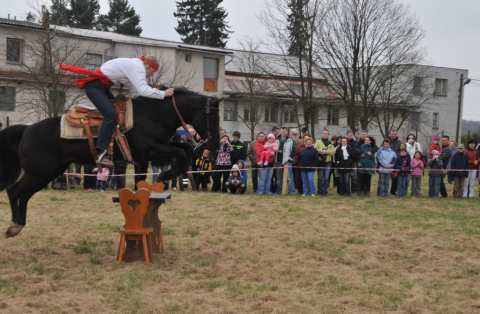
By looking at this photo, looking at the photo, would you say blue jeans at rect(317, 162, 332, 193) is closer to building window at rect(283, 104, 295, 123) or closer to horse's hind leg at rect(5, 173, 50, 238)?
horse's hind leg at rect(5, 173, 50, 238)

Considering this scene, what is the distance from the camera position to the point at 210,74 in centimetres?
3884

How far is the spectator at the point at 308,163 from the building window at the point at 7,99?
70.4 ft

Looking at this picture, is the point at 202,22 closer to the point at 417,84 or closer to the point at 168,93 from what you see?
the point at 417,84

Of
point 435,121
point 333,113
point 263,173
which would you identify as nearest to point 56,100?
point 263,173

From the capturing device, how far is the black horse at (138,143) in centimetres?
668

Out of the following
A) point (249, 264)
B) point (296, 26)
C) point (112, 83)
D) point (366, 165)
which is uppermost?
point (296, 26)

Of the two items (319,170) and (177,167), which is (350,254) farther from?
(319,170)

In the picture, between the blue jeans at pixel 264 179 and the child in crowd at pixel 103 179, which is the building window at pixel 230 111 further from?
the child in crowd at pixel 103 179

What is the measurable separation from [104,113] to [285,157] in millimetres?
9659

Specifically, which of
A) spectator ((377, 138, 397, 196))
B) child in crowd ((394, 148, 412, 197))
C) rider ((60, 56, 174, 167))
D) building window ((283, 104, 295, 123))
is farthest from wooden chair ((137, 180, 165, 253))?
building window ((283, 104, 295, 123))

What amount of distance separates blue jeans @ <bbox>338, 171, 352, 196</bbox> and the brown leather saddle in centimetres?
1020

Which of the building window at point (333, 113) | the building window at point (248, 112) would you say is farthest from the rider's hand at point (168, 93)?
the building window at point (333, 113)

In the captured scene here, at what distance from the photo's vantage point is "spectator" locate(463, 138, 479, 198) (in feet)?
53.2

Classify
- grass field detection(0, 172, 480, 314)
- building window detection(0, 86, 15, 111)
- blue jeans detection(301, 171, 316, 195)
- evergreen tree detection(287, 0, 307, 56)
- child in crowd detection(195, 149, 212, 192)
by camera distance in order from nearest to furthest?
grass field detection(0, 172, 480, 314) → blue jeans detection(301, 171, 316, 195) → child in crowd detection(195, 149, 212, 192) → building window detection(0, 86, 15, 111) → evergreen tree detection(287, 0, 307, 56)
